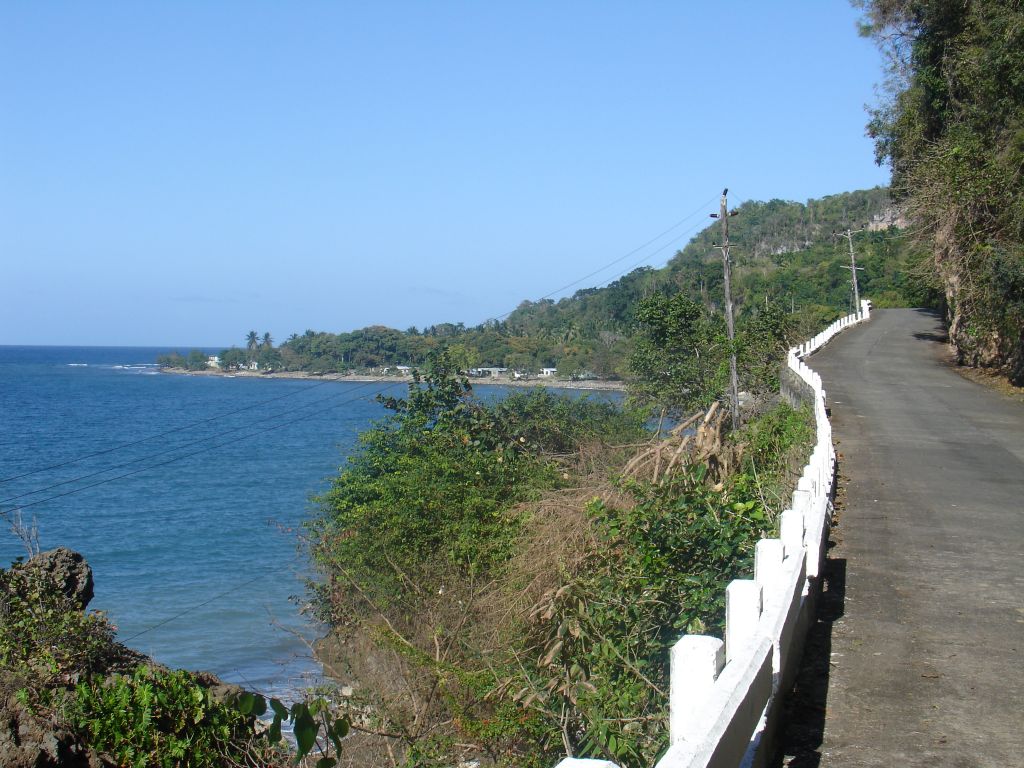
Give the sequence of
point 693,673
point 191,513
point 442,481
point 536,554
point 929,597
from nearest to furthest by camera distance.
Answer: point 693,673 < point 929,597 < point 536,554 < point 442,481 < point 191,513

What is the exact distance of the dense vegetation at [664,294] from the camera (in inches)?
3113

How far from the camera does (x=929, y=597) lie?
27.2ft

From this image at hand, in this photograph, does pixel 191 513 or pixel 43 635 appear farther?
pixel 191 513

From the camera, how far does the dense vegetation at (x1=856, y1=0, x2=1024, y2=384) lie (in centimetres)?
2633

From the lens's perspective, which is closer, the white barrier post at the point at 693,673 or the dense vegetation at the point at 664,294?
the white barrier post at the point at 693,673

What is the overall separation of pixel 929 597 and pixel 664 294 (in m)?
62.5

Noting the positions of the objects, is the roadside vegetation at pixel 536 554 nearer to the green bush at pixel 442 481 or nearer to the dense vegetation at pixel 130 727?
the green bush at pixel 442 481

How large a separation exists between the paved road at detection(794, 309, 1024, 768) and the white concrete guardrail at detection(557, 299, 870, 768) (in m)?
0.44

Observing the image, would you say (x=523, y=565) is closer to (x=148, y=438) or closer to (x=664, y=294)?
(x=664, y=294)

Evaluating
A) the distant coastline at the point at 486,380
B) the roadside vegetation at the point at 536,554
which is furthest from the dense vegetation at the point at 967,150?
the distant coastline at the point at 486,380

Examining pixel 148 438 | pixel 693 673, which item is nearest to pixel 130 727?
pixel 693 673

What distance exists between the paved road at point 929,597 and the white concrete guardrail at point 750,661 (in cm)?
44

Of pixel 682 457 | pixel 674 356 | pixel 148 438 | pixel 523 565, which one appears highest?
pixel 674 356

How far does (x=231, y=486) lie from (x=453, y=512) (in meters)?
43.1
